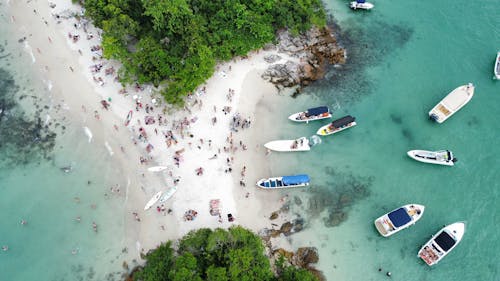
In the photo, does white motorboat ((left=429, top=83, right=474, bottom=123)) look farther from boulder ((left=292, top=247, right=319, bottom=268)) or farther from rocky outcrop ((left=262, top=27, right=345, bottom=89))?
boulder ((left=292, top=247, right=319, bottom=268))

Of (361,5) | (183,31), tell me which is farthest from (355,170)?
(361,5)

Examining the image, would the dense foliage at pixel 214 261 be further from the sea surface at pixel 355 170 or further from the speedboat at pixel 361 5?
the speedboat at pixel 361 5

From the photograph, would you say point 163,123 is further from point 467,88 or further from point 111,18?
point 467,88

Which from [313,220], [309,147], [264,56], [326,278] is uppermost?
[264,56]

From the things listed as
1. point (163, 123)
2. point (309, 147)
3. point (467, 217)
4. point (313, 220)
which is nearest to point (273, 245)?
point (313, 220)

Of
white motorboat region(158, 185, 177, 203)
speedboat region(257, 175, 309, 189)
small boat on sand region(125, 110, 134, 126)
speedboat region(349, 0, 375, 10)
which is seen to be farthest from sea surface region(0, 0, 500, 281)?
white motorboat region(158, 185, 177, 203)

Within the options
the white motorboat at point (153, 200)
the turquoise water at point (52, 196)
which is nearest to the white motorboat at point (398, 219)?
the white motorboat at point (153, 200)

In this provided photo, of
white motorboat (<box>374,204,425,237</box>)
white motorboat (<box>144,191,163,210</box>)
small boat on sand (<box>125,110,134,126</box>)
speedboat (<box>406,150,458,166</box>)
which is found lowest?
Answer: white motorboat (<box>374,204,425,237</box>)
